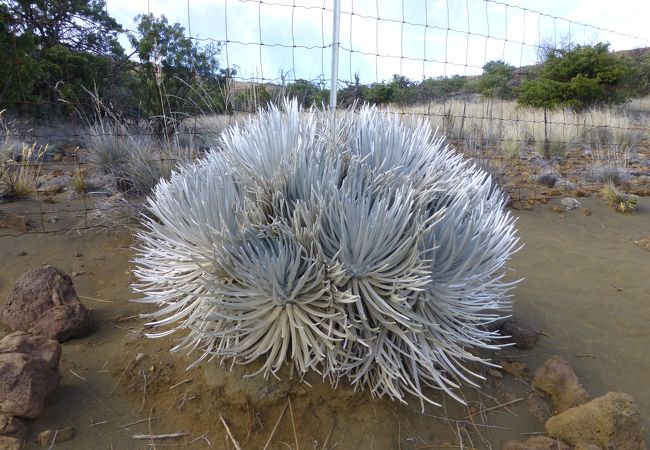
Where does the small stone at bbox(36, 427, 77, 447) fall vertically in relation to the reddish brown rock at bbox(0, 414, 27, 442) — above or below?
below

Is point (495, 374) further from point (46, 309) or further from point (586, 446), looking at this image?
point (46, 309)

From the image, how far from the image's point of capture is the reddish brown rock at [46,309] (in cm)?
227

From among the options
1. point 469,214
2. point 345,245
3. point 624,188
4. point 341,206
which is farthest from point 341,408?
point 624,188

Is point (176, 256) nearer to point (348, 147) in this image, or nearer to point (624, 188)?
point (348, 147)

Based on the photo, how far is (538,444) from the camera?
1.75m

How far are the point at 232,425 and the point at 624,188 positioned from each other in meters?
7.21

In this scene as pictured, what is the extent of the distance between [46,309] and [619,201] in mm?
6378

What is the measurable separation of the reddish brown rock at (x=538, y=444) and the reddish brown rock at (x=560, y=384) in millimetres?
289

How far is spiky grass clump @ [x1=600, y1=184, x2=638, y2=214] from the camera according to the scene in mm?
5984

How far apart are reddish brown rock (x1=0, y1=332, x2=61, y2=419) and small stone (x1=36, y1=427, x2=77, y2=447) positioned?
80mm

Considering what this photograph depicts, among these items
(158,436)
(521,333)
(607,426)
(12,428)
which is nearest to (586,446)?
(607,426)

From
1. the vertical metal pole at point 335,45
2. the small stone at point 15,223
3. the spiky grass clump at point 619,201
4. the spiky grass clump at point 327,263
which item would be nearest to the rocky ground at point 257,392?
the spiky grass clump at point 327,263

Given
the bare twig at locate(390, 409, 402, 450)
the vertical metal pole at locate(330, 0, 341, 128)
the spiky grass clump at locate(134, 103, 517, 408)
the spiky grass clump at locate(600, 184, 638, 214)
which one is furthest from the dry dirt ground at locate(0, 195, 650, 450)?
the spiky grass clump at locate(600, 184, 638, 214)

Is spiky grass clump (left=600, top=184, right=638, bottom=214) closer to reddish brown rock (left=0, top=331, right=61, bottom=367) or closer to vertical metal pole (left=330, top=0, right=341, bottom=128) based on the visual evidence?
vertical metal pole (left=330, top=0, right=341, bottom=128)
